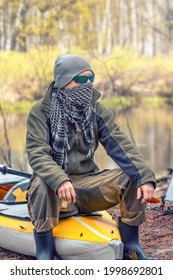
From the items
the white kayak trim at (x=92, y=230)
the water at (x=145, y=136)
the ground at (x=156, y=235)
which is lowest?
the water at (x=145, y=136)

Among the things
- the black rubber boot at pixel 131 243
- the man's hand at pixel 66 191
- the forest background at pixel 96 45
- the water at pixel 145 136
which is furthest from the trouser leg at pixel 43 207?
the forest background at pixel 96 45

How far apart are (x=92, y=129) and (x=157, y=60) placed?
810 inches

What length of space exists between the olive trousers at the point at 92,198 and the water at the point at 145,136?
17.9 ft

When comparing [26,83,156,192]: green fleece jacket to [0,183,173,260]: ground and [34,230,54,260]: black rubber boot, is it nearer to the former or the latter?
[34,230,54,260]: black rubber boot

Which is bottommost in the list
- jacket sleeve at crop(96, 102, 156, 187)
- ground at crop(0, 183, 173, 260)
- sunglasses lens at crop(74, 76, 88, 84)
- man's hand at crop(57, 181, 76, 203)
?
ground at crop(0, 183, 173, 260)

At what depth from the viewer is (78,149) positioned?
12.1ft

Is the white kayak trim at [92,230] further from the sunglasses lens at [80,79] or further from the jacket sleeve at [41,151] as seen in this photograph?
the sunglasses lens at [80,79]

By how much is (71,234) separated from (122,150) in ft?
1.77

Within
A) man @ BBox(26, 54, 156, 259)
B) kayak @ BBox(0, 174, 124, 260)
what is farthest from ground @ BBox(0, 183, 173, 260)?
man @ BBox(26, 54, 156, 259)

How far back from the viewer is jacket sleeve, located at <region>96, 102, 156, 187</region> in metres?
3.49

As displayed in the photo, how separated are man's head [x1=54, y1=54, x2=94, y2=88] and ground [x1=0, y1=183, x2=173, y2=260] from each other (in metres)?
1.05

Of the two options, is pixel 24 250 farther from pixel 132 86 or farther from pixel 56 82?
pixel 132 86

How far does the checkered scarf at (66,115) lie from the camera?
3.61 meters
